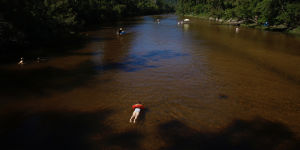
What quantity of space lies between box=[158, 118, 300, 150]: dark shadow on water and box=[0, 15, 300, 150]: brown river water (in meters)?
0.05

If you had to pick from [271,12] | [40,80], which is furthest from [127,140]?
[271,12]

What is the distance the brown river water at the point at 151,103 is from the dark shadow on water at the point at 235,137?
45 mm

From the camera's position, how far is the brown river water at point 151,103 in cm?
965

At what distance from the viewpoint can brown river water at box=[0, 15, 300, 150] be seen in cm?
965

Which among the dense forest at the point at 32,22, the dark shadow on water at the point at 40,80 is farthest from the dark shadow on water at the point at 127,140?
the dense forest at the point at 32,22

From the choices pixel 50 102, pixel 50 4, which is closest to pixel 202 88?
pixel 50 102

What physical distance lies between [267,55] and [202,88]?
14.7 meters

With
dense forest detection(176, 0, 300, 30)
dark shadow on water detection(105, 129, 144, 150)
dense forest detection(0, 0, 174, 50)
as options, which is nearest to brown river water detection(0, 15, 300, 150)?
dark shadow on water detection(105, 129, 144, 150)

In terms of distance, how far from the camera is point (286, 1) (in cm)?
4547

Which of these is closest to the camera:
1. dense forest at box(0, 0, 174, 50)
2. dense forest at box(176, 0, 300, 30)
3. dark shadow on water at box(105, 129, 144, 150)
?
dark shadow on water at box(105, 129, 144, 150)

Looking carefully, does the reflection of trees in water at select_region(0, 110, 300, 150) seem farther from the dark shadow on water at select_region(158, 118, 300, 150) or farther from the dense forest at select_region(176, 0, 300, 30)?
the dense forest at select_region(176, 0, 300, 30)

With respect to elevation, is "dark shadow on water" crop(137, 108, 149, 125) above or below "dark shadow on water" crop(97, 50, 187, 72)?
below

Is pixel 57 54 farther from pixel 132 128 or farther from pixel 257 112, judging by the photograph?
pixel 257 112

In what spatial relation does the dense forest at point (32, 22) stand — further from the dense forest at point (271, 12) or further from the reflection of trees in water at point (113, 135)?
the dense forest at point (271, 12)
